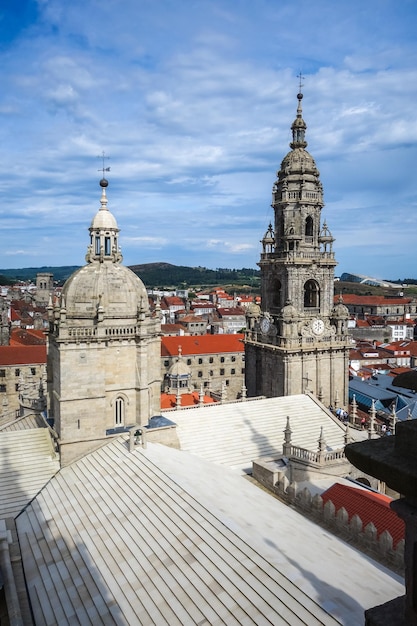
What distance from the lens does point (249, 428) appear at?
33.3 metres

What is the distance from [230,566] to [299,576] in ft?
7.66

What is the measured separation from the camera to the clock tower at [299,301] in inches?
1588

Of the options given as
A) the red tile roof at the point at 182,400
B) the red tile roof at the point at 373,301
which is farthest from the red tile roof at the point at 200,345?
the red tile roof at the point at 373,301

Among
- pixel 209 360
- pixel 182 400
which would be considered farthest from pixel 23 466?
pixel 209 360

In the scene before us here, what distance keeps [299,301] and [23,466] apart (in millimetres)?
24521

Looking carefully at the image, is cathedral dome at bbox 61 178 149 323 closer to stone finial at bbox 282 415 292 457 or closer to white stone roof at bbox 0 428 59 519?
white stone roof at bbox 0 428 59 519

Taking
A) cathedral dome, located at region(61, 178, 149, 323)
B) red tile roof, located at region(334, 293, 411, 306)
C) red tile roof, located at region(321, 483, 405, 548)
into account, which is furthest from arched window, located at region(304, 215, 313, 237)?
red tile roof, located at region(334, 293, 411, 306)

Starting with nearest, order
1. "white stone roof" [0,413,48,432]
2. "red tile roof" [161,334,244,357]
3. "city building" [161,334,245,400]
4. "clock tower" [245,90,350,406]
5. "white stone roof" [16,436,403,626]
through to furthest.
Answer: "white stone roof" [16,436,403,626], "white stone roof" [0,413,48,432], "clock tower" [245,90,350,406], "city building" [161,334,245,400], "red tile roof" [161,334,244,357]

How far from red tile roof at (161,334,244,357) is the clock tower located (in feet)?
111

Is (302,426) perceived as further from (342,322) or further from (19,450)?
(19,450)

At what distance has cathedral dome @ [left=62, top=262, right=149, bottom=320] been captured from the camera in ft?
97.2

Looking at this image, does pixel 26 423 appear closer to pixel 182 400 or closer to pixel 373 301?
pixel 182 400

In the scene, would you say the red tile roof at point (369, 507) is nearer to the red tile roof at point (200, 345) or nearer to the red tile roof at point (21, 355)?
the red tile roof at point (21, 355)

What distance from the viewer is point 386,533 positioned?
19250 mm
